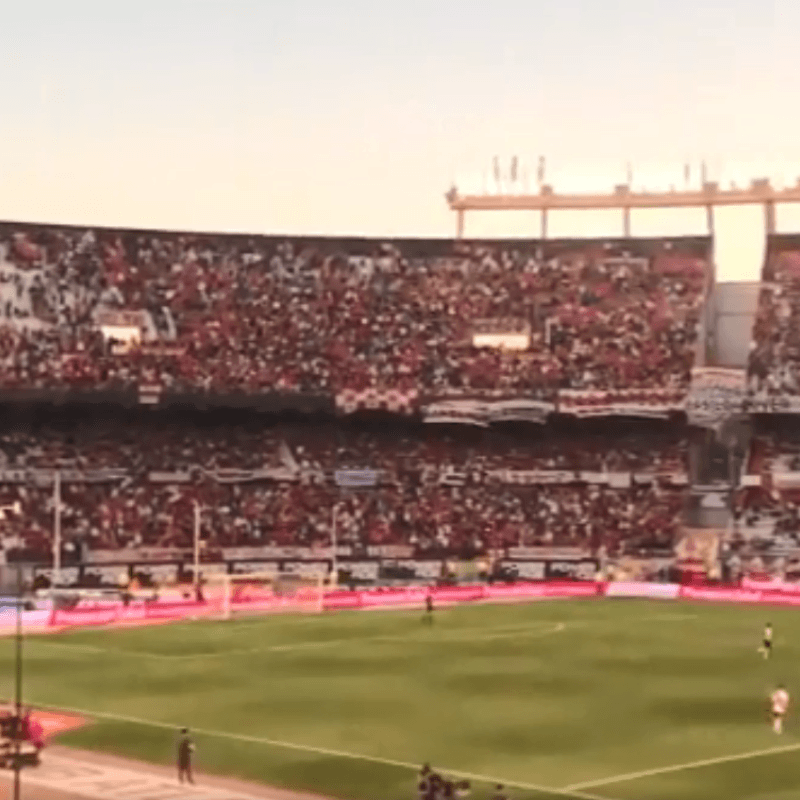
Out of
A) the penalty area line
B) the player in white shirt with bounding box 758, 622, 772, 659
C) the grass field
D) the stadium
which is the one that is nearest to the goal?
the stadium

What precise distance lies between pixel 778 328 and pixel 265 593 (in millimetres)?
37849

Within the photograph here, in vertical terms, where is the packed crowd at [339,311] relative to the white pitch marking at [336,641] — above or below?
above

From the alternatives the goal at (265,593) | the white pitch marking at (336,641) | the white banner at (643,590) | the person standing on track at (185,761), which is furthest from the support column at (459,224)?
the person standing on track at (185,761)

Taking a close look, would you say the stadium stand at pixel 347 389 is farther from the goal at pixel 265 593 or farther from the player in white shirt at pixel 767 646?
the player in white shirt at pixel 767 646

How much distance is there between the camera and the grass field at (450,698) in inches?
1598

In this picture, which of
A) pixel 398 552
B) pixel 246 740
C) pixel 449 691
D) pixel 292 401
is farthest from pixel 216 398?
pixel 246 740

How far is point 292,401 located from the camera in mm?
97812

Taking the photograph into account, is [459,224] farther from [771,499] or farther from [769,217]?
[771,499]

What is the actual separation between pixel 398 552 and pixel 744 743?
51376 mm

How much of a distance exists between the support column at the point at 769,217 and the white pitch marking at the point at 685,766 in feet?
236

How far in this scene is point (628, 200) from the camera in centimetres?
11125

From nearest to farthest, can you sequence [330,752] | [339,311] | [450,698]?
1. [330,752]
2. [450,698]
3. [339,311]

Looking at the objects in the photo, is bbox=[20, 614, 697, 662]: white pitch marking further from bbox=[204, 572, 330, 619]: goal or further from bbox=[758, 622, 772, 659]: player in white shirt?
bbox=[758, 622, 772, 659]: player in white shirt

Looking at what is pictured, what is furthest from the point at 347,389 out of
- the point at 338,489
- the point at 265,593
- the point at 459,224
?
the point at 459,224
